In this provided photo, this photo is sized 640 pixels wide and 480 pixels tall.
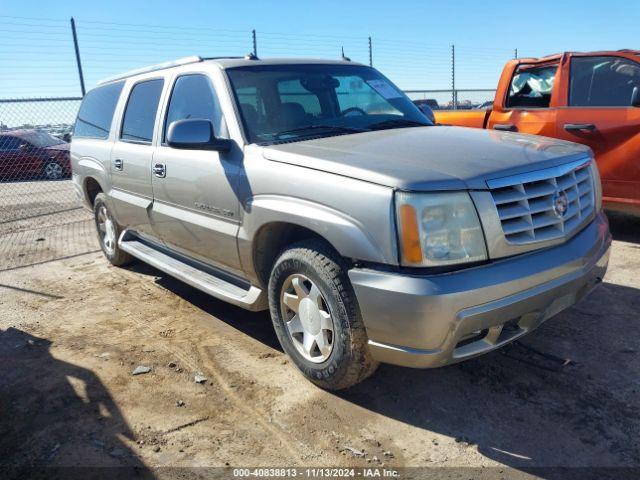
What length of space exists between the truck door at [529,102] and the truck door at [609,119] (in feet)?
0.59

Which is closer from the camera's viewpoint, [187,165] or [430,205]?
[430,205]

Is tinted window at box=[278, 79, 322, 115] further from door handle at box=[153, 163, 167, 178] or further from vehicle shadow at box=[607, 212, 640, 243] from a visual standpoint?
vehicle shadow at box=[607, 212, 640, 243]

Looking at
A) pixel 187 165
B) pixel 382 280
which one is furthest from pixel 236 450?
pixel 187 165

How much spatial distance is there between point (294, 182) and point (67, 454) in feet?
5.92

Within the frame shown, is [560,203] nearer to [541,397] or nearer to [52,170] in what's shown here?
[541,397]

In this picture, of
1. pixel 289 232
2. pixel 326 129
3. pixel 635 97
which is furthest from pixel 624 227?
pixel 289 232

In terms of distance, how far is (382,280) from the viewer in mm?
2545

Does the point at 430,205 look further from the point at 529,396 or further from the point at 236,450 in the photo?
the point at 236,450

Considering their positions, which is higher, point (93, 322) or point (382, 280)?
point (382, 280)

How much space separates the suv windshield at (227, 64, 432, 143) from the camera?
3.58 metres

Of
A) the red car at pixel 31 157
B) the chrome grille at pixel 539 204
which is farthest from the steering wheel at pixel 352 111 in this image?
the red car at pixel 31 157

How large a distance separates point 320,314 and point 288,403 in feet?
1.83

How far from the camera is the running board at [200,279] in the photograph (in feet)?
11.5

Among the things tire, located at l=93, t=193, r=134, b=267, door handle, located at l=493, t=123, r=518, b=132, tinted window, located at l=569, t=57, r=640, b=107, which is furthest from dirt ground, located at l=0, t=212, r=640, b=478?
door handle, located at l=493, t=123, r=518, b=132
